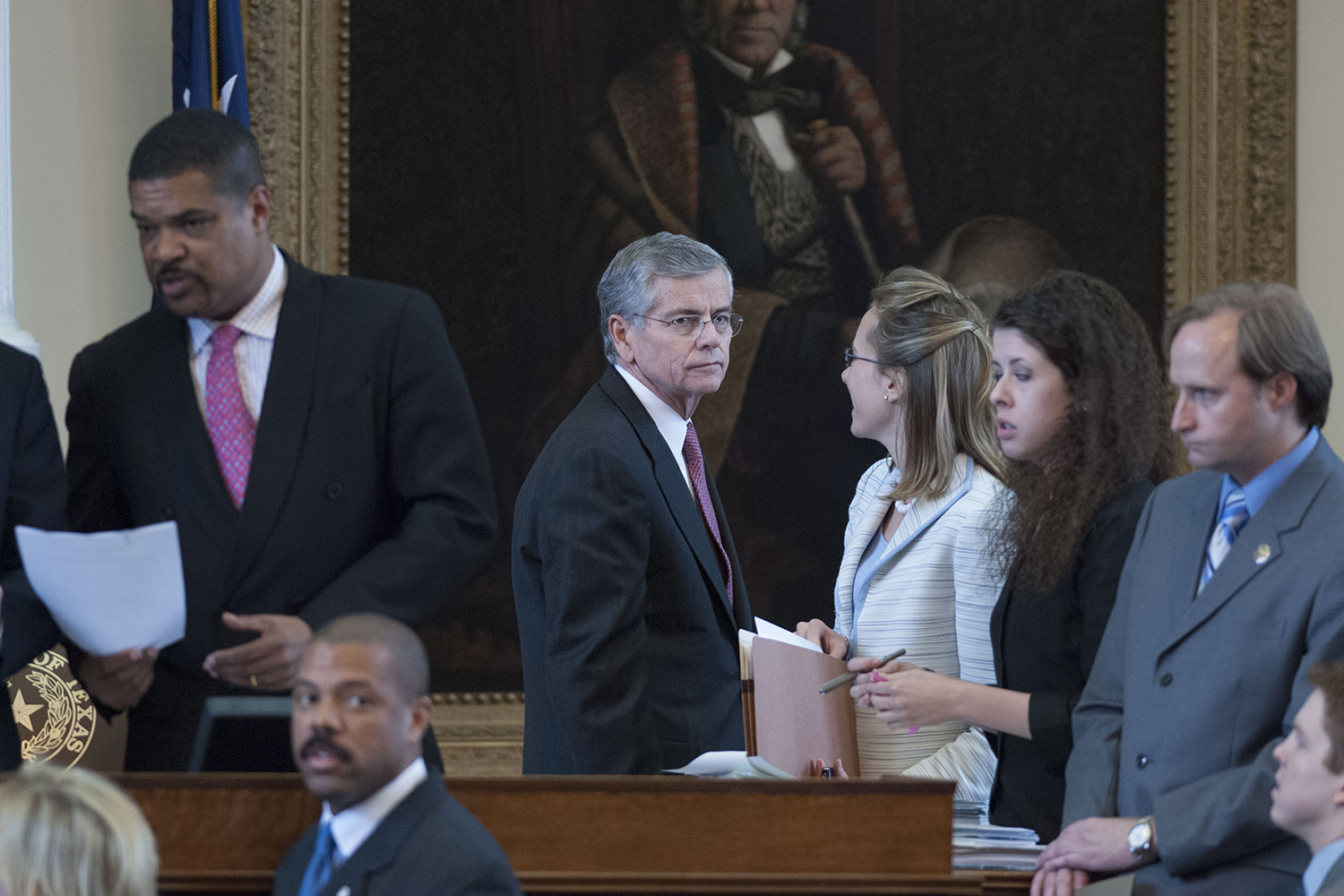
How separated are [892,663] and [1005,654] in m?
0.25

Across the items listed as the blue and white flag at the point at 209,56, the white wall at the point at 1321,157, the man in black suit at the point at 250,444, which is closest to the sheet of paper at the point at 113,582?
the man in black suit at the point at 250,444

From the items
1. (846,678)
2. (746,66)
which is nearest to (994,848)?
(846,678)

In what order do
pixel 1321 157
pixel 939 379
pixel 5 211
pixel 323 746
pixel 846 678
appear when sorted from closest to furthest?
pixel 323 746 < pixel 846 678 < pixel 939 379 < pixel 5 211 < pixel 1321 157

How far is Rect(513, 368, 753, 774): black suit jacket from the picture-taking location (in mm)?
3385

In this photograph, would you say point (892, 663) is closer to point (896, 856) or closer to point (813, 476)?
point (896, 856)

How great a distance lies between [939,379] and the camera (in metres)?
3.76

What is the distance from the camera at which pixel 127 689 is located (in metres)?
2.62

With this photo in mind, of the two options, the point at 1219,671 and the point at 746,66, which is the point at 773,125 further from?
the point at 1219,671

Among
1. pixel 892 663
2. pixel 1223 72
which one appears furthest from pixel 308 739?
pixel 1223 72

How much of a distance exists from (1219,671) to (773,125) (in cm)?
478

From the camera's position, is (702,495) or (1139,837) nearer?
(1139,837)

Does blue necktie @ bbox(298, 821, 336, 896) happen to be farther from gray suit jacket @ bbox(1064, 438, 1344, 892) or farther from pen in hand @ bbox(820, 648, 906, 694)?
gray suit jacket @ bbox(1064, 438, 1344, 892)

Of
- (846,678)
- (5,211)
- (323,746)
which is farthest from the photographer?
(5,211)

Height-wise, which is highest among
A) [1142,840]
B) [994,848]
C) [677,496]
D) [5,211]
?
[5,211]
